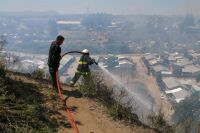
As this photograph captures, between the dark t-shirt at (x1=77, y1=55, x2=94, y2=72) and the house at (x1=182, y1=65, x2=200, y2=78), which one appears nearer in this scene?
the dark t-shirt at (x1=77, y1=55, x2=94, y2=72)

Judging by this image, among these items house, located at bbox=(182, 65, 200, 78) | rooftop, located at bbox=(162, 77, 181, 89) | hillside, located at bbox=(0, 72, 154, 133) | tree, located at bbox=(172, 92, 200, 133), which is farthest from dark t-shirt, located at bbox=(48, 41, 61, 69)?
house, located at bbox=(182, 65, 200, 78)

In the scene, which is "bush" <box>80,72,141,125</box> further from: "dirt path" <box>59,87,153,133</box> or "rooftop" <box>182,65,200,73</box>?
"rooftop" <box>182,65,200,73</box>

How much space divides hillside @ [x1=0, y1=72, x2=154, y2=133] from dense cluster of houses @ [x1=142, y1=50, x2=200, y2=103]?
979 inches

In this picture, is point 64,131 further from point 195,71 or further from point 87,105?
point 195,71

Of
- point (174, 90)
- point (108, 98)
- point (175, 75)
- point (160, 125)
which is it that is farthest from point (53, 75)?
point (175, 75)

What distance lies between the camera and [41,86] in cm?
938

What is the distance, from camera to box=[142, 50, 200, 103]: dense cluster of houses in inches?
Answer: 1446

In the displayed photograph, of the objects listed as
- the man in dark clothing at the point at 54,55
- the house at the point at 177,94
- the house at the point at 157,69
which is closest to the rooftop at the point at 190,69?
the house at the point at 157,69

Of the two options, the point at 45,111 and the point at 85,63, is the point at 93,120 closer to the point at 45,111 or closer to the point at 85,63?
the point at 45,111

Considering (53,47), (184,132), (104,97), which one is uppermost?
(53,47)

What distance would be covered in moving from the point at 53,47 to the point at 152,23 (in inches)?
4616

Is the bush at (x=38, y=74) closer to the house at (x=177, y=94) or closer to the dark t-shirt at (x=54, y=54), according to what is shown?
the dark t-shirt at (x=54, y=54)

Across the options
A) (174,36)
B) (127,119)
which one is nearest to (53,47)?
(127,119)

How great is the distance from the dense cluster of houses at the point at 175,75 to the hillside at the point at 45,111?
81.6 ft
